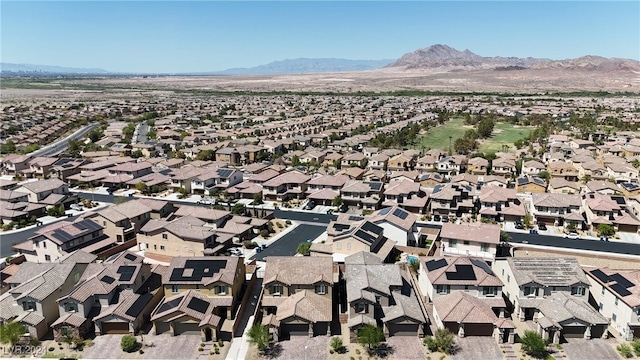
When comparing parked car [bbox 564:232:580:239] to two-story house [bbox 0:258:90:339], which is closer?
two-story house [bbox 0:258:90:339]

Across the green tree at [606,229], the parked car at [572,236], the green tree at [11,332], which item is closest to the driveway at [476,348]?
the parked car at [572,236]

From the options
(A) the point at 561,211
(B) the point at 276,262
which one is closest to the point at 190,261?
(B) the point at 276,262

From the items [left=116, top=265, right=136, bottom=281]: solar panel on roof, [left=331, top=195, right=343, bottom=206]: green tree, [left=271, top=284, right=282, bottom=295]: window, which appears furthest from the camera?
[left=331, top=195, right=343, bottom=206]: green tree

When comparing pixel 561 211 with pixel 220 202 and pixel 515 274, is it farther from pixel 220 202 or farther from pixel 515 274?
pixel 220 202

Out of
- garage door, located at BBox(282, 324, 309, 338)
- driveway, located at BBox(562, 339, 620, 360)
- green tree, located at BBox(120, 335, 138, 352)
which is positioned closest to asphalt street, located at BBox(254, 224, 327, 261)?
garage door, located at BBox(282, 324, 309, 338)

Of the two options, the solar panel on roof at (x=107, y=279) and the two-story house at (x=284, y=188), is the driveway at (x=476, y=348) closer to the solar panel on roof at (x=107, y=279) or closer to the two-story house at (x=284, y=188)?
the solar panel on roof at (x=107, y=279)

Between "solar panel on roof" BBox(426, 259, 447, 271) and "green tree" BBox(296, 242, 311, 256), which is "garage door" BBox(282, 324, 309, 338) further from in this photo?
"green tree" BBox(296, 242, 311, 256)
